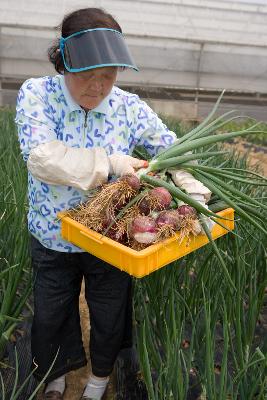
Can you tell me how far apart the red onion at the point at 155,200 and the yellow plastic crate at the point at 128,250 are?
10 centimetres

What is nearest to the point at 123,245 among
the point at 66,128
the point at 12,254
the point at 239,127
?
the point at 66,128

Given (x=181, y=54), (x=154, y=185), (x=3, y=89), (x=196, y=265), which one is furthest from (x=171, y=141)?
(x=181, y=54)

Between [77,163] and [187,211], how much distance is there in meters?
0.26

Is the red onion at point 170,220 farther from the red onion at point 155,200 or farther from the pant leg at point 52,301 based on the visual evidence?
the pant leg at point 52,301

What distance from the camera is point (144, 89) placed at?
699 cm

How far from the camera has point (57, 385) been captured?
56.6 inches

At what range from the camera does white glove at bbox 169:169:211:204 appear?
1100mm

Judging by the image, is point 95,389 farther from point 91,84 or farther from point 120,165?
point 91,84

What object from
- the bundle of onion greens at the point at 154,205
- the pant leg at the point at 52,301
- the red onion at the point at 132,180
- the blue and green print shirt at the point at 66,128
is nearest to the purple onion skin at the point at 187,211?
the bundle of onion greens at the point at 154,205

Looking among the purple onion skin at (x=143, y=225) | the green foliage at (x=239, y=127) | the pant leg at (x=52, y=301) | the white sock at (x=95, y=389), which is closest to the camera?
the purple onion skin at (x=143, y=225)

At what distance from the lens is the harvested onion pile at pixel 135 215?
1015mm

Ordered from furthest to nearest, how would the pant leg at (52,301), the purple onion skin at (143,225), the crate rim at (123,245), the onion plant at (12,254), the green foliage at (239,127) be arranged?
1. the green foliage at (239,127)
2. the pant leg at (52,301)
3. the onion plant at (12,254)
4. the purple onion skin at (143,225)
5. the crate rim at (123,245)

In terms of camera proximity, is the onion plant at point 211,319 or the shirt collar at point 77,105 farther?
the shirt collar at point 77,105

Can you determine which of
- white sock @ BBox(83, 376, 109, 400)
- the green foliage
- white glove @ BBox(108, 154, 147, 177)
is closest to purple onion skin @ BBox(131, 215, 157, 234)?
white glove @ BBox(108, 154, 147, 177)
